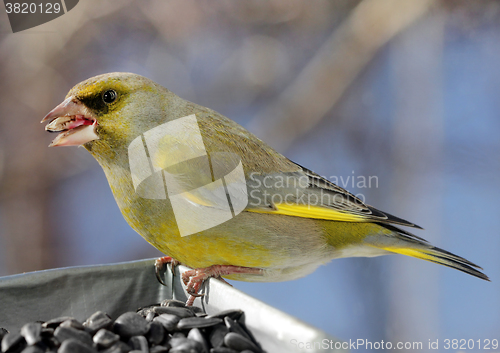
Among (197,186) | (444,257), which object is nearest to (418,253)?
(444,257)

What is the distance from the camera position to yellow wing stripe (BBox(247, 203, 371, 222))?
1.72m

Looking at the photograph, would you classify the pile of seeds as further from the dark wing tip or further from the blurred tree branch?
the blurred tree branch

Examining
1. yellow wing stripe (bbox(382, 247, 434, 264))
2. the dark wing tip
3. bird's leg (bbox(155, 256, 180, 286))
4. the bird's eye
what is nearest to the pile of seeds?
bird's leg (bbox(155, 256, 180, 286))

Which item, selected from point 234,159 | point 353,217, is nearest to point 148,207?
point 234,159

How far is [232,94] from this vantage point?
8.72 ft

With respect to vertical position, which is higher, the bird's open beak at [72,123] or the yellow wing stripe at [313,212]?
the bird's open beak at [72,123]

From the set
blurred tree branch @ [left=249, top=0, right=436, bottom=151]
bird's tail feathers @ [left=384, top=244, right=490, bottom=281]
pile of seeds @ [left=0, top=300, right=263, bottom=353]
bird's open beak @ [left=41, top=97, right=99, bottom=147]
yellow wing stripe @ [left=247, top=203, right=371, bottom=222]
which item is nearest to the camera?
pile of seeds @ [left=0, top=300, right=263, bottom=353]

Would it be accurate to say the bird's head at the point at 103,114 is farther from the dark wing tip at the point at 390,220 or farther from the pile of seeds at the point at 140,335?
the dark wing tip at the point at 390,220

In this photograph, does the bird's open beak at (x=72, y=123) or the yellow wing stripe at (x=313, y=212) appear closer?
the bird's open beak at (x=72, y=123)

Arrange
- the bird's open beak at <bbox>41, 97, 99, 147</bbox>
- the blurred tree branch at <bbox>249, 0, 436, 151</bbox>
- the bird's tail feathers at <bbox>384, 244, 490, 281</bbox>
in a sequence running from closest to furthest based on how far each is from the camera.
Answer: the bird's open beak at <bbox>41, 97, 99, 147</bbox> → the bird's tail feathers at <bbox>384, 244, 490, 281</bbox> → the blurred tree branch at <bbox>249, 0, 436, 151</bbox>

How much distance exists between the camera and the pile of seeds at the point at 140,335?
39.6 inches

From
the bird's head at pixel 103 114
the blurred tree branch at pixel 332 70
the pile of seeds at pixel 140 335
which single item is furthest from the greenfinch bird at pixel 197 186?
the blurred tree branch at pixel 332 70

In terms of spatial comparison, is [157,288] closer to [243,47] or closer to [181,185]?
[181,185]

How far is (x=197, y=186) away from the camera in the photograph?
158 centimetres
